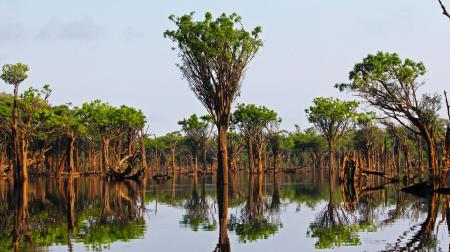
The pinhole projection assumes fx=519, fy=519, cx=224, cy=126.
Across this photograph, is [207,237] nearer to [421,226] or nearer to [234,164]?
[421,226]

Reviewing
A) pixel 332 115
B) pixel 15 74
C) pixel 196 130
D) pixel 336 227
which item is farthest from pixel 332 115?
pixel 336 227

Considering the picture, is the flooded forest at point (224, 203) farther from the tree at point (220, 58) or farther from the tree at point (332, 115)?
the tree at point (332, 115)

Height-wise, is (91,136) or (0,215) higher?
(91,136)

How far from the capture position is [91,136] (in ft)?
292

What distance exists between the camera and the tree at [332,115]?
261ft

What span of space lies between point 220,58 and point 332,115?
38319mm

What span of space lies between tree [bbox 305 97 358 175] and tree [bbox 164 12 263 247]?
36.4 metres

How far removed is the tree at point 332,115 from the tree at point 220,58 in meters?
36.4

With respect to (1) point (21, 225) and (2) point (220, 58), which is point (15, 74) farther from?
(1) point (21, 225)

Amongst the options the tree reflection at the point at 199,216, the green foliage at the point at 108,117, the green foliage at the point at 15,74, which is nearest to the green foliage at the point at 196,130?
the green foliage at the point at 108,117

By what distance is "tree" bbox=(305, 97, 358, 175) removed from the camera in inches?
3135

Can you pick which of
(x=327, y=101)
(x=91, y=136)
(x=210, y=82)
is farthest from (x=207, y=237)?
(x=91, y=136)

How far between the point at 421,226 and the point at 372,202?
37.1 ft

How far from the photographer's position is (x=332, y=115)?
261 feet
